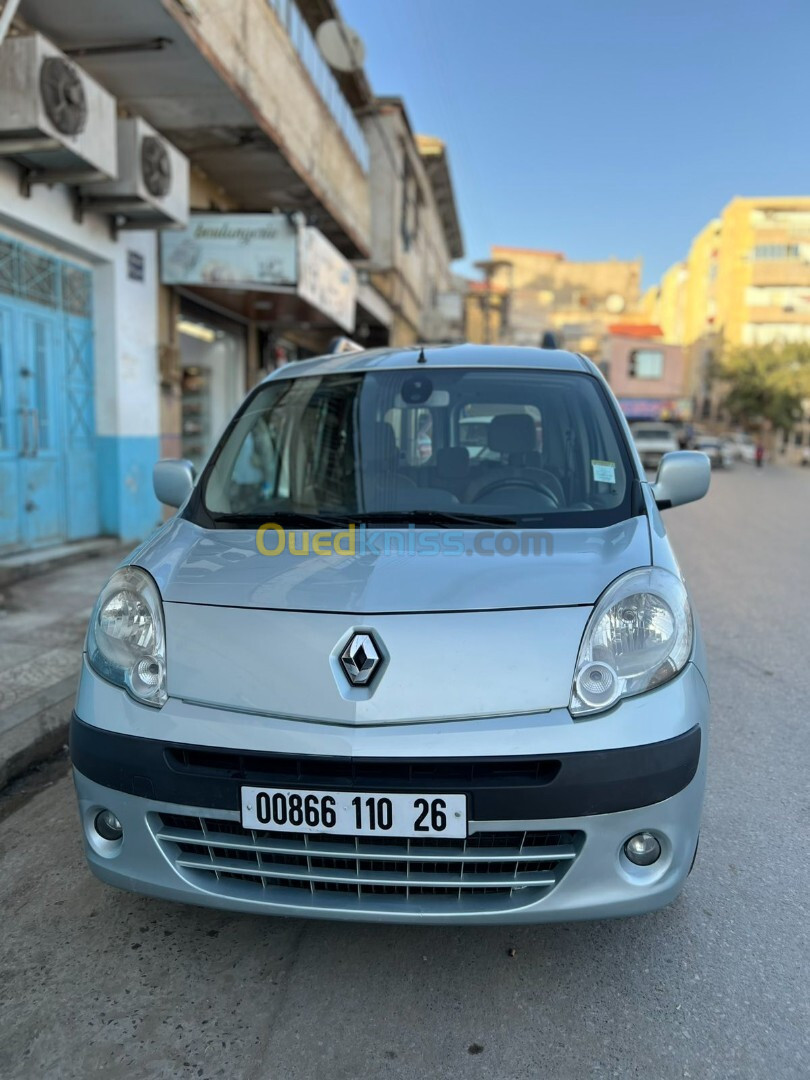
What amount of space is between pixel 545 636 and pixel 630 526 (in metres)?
0.71

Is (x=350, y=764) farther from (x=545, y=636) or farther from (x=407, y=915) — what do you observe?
(x=545, y=636)

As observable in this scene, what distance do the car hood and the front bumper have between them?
37cm

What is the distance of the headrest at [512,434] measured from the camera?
3148 mm

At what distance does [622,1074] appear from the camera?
1.80m

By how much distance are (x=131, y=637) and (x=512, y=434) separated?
5.54ft

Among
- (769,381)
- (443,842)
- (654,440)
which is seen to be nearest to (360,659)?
(443,842)

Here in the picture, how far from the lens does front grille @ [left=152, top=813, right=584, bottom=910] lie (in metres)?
1.91

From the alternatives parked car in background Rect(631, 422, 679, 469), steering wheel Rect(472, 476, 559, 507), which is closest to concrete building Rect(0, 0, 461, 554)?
steering wheel Rect(472, 476, 559, 507)

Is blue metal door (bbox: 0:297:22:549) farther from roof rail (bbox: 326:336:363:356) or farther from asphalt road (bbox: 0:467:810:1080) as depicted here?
asphalt road (bbox: 0:467:810:1080)

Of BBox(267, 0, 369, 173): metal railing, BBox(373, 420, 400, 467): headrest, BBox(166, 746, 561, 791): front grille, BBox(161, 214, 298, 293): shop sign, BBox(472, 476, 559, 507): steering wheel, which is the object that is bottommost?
BBox(166, 746, 561, 791): front grille

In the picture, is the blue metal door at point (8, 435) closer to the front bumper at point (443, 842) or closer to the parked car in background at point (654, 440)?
the front bumper at point (443, 842)

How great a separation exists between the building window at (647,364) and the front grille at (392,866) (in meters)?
45.4

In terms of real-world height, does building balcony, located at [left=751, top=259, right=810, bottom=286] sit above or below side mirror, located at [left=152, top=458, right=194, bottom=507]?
above

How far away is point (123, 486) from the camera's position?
8.45m
